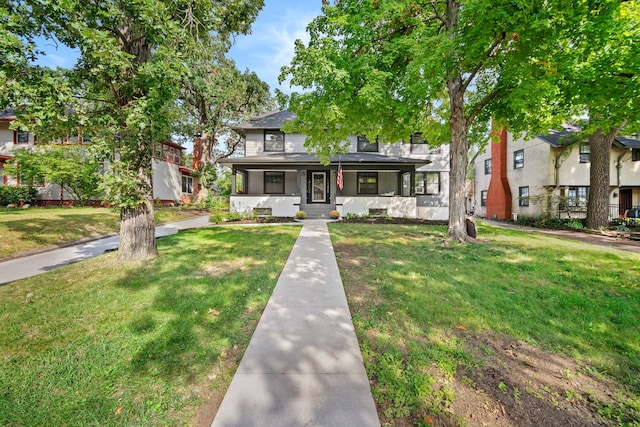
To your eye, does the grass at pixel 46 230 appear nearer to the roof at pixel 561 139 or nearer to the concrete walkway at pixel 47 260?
the concrete walkway at pixel 47 260

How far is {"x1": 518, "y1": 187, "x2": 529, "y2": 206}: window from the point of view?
18062 millimetres

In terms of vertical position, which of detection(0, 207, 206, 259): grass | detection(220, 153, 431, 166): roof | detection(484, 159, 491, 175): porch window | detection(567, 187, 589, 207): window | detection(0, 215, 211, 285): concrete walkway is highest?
detection(484, 159, 491, 175): porch window

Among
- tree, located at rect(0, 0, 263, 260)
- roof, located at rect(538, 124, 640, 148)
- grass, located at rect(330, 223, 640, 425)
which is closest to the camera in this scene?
grass, located at rect(330, 223, 640, 425)

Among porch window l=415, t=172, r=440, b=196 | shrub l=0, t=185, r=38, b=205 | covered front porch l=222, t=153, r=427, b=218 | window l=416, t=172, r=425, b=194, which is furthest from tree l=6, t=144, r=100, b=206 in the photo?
porch window l=415, t=172, r=440, b=196

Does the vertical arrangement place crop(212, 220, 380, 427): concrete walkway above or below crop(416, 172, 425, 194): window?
below

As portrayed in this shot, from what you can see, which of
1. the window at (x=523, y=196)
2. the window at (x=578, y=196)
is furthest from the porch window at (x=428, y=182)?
the window at (x=578, y=196)

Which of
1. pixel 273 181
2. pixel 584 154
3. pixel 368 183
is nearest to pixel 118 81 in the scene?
pixel 273 181

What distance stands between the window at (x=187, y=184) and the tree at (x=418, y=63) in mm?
20541

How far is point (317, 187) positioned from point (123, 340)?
1503 cm

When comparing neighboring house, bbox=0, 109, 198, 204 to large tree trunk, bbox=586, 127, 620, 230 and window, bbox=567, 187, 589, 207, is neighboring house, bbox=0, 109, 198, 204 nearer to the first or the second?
large tree trunk, bbox=586, 127, 620, 230

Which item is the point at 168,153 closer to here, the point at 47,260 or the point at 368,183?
the point at 368,183

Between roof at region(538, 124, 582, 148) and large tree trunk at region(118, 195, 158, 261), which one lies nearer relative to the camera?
large tree trunk at region(118, 195, 158, 261)

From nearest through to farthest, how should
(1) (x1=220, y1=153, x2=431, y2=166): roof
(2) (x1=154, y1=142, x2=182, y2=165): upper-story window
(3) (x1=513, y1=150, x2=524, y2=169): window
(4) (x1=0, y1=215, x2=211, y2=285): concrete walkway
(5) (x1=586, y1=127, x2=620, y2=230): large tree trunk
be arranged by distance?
(4) (x1=0, y1=215, x2=211, y2=285): concrete walkway < (5) (x1=586, y1=127, x2=620, y2=230): large tree trunk < (1) (x1=220, y1=153, x2=431, y2=166): roof < (3) (x1=513, y1=150, x2=524, y2=169): window < (2) (x1=154, y1=142, x2=182, y2=165): upper-story window

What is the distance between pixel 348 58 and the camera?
789 cm
